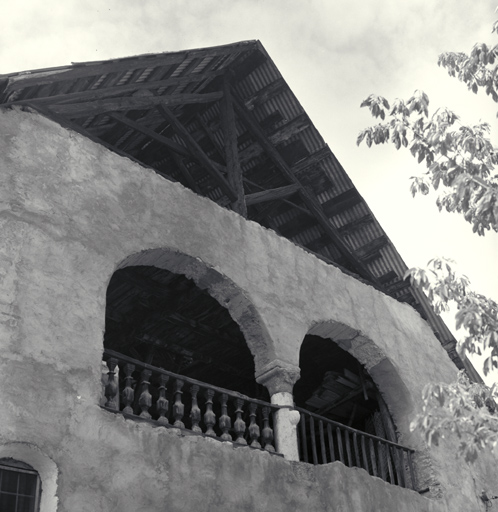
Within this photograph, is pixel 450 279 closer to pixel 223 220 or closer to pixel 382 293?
pixel 223 220

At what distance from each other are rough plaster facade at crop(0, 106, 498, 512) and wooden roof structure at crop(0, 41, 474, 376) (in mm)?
1150

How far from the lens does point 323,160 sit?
39.3 ft

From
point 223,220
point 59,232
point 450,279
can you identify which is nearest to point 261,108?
point 223,220

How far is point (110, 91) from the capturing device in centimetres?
920

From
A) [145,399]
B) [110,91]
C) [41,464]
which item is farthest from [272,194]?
[41,464]

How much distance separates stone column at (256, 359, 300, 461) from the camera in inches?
313

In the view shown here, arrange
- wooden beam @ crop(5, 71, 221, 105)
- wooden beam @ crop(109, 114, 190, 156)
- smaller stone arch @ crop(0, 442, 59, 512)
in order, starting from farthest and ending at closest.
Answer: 1. wooden beam @ crop(109, 114, 190, 156)
2. wooden beam @ crop(5, 71, 221, 105)
3. smaller stone arch @ crop(0, 442, 59, 512)

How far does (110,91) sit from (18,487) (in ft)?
16.9

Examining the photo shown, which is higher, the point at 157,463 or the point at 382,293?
the point at 382,293

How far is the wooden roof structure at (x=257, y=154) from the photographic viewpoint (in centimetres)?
1053

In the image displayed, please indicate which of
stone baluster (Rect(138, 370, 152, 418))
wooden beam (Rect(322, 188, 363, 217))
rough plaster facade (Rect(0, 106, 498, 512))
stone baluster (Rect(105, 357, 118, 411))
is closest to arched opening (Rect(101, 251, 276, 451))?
rough plaster facade (Rect(0, 106, 498, 512))

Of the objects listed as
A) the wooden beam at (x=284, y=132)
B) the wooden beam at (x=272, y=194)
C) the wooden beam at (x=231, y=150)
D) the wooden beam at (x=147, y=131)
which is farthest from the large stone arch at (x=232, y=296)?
the wooden beam at (x=284, y=132)

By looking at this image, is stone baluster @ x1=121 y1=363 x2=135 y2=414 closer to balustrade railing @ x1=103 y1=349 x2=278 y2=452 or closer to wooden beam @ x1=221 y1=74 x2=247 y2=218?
balustrade railing @ x1=103 y1=349 x2=278 y2=452

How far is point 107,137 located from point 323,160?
354cm
